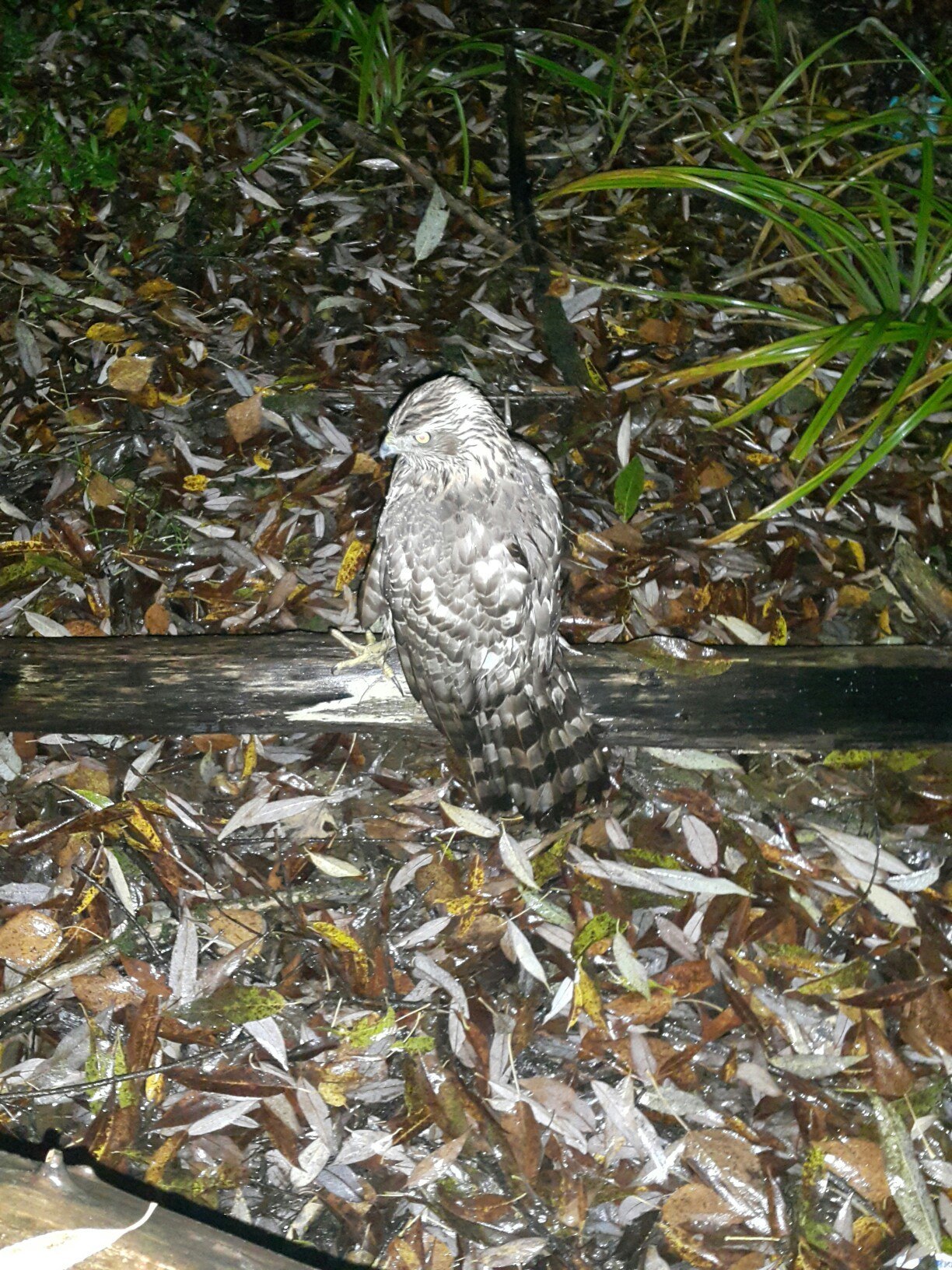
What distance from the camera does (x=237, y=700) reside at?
9.59 feet

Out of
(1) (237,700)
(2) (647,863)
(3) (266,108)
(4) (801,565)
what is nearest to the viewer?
(1) (237,700)

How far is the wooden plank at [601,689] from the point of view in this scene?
287 cm

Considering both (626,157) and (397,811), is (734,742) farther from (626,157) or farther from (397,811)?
(626,157)

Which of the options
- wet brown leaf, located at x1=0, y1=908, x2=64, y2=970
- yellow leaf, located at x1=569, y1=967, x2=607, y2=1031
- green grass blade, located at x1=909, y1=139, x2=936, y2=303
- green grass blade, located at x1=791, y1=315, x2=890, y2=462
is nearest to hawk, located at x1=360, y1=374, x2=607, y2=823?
yellow leaf, located at x1=569, y1=967, x2=607, y2=1031

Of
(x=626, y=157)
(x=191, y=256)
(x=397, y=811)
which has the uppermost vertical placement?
(x=626, y=157)

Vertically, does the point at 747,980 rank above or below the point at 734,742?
below

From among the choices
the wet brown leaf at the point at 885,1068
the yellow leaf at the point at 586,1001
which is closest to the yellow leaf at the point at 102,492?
the yellow leaf at the point at 586,1001

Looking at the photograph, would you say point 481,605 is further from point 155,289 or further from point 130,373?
point 155,289

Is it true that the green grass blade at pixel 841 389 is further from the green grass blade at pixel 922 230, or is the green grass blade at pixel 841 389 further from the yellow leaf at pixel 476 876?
the yellow leaf at pixel 476 876

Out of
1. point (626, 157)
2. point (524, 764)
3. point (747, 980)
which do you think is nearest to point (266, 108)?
point (626, 157)

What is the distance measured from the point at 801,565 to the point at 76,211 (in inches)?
148

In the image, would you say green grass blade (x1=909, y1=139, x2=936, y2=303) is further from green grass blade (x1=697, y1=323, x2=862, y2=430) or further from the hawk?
the hawk

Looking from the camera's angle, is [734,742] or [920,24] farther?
[920,24]

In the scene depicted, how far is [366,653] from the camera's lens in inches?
116
